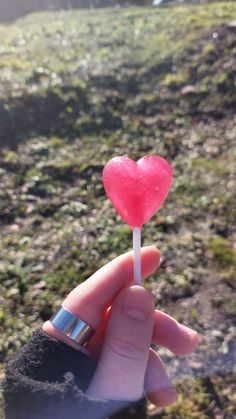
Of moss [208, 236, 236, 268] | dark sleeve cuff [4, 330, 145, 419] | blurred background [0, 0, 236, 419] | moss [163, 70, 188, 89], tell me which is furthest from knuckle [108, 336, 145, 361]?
moss [163, 70, 188, 89]

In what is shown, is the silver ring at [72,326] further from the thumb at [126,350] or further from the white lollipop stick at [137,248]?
the white lollipop stick at [137,248]

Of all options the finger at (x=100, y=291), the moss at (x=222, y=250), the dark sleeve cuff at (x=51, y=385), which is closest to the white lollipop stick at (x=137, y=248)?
the finger at (x=100, y=291)

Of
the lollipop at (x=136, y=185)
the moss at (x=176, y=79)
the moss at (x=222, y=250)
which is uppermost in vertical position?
the lollipop at (x=136, y=185)

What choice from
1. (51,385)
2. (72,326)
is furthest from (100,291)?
(51,385)

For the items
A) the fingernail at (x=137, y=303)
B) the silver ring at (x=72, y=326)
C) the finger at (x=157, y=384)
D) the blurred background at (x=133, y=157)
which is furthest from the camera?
the blurred background at (x=133, y=157)

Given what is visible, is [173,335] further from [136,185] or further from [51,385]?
[136,185]

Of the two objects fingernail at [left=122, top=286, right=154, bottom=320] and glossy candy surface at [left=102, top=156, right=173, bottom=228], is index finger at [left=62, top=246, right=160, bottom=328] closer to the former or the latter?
fingernail at [left=122, top=286, right=154, bottom=320]
